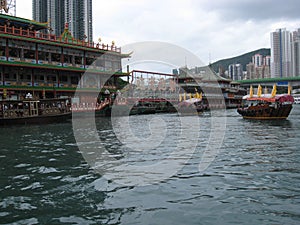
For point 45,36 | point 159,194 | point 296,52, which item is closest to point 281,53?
point 296,52

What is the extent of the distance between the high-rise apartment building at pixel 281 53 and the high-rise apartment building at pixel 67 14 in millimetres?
91407

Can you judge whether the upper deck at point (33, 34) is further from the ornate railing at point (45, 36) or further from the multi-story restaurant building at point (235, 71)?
the multi-story restaurant building at point (235, 71)

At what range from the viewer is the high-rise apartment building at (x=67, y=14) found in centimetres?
5631

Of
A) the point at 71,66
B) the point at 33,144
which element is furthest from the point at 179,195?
the point at 71,66

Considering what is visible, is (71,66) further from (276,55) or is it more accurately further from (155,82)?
(276,55)

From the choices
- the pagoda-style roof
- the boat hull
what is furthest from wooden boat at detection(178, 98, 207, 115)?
the pagoda-style roof

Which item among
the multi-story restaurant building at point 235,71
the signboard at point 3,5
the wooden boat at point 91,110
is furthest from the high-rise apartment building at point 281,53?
the signboard at point 3,5

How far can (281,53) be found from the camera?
12662cm

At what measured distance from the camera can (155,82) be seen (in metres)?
→ 56.8

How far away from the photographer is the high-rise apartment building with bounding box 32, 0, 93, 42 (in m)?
56.3

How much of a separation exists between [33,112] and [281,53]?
12178 cm

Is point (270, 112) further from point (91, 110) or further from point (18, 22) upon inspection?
point (18, 22)

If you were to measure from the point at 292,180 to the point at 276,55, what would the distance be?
134 meters

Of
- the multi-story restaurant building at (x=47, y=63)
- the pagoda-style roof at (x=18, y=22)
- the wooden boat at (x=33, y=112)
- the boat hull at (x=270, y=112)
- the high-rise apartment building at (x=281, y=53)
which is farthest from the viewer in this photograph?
the high-rise apartment building at (x=281, y=53)
